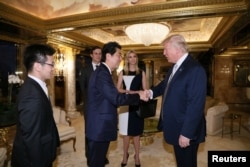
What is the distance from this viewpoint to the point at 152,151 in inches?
162

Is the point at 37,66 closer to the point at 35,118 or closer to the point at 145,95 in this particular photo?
the point at 35,118

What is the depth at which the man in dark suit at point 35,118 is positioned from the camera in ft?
4.67

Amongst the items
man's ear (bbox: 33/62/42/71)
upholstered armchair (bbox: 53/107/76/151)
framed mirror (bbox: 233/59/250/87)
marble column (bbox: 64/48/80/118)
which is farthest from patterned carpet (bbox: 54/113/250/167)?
framed mirror (bbox: 233/59/250/87)

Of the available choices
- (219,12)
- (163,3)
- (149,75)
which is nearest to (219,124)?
(219,12)

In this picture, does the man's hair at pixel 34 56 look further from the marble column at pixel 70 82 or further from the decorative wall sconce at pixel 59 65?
the marble column at pixel 70 82

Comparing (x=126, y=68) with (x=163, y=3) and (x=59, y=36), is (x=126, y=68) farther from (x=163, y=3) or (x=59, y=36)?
(x=59, y=36)

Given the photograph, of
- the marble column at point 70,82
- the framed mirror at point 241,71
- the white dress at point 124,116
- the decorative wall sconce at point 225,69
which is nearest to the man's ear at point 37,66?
the white dress at point 124,116

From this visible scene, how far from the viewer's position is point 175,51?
2.07m

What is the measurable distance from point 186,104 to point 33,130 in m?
1.34

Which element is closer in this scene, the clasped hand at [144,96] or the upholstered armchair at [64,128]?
the clasped hand at [144,96]

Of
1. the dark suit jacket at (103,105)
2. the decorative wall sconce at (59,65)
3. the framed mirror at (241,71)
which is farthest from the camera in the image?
the framed mirror at (241,71)

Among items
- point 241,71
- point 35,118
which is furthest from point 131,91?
point 241,71

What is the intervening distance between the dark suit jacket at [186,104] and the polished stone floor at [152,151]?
1675mm

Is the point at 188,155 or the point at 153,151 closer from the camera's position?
the point at 188,155
